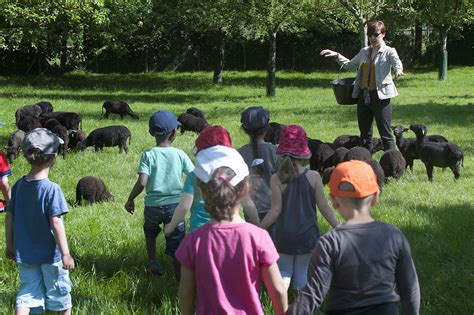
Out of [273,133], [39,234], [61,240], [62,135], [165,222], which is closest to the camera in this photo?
[61,240]

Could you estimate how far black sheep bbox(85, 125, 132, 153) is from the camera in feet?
45.4

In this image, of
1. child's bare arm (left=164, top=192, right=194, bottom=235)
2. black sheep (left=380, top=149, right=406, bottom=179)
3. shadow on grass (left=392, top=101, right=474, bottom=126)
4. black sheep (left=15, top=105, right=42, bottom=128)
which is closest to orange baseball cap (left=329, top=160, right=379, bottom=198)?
child's bare arm (left=164, top=192, right=194, bottom=235)

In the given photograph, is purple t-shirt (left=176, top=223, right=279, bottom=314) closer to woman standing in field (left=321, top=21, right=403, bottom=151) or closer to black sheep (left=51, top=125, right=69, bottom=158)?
woman standing in field (left=321, top=21, right=403, bottom=151)

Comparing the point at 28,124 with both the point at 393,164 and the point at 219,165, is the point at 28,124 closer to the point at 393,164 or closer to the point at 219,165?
the point at 393,164

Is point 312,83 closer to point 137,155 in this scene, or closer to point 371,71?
point 137,155

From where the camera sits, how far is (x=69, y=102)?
79.3 ft

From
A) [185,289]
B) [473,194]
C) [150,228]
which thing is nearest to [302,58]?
[473,194]

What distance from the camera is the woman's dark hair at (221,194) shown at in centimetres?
352

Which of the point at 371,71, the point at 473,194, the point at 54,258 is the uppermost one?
the point at 371,71

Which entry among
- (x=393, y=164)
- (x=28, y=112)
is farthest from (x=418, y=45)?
(x=393, y=164)

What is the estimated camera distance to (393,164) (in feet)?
33.8

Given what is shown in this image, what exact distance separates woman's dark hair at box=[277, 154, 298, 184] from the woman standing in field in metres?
5.76

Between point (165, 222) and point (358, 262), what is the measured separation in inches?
116

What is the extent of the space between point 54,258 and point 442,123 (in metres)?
13.7
